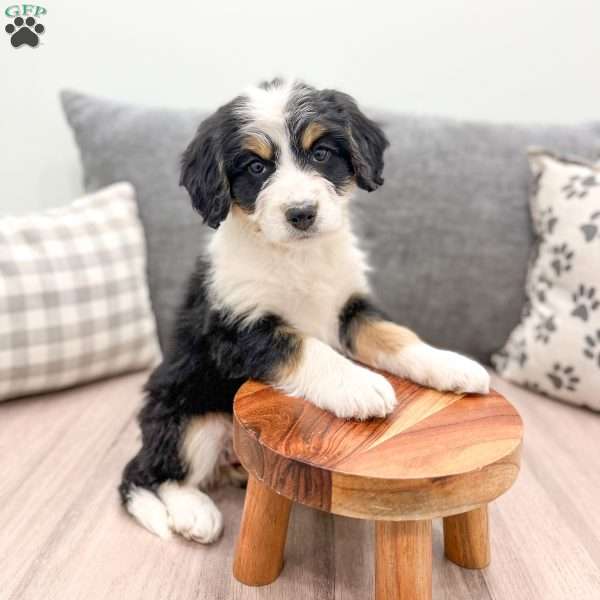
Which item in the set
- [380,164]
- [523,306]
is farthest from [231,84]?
[523,306]

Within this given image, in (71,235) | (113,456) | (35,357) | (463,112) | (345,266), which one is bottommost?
(113,456)

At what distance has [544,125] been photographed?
8.66 ft

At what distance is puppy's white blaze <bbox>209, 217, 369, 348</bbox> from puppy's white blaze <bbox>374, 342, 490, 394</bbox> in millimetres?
241

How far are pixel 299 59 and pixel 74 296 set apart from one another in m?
1.43

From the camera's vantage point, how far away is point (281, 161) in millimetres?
1561

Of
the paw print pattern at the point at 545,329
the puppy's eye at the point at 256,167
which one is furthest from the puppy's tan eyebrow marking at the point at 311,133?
the paw print pattern at the point at 545,329

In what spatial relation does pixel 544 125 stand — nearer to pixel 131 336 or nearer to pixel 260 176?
pixel 260 176

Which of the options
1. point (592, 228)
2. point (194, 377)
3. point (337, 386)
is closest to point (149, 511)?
point (194, 377)

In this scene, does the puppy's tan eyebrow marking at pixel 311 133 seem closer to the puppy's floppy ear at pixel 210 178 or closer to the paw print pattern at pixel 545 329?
the puppy's floppy ear at pixel 210 178

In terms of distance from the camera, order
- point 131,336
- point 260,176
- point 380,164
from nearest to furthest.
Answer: point 260,176
point 380,164
point 131,336

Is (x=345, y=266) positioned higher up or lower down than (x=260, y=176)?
lower down

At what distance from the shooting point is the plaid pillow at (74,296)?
7.25 ft

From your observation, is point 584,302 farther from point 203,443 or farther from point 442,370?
point 203,443

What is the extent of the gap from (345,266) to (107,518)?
37.5 inches
